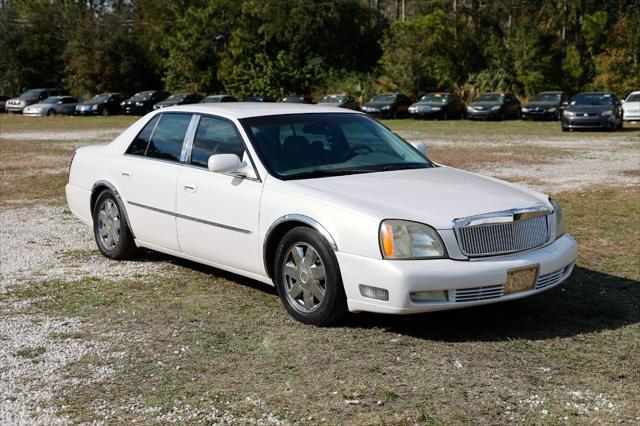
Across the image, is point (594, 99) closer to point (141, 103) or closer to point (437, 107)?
point (437, 107)

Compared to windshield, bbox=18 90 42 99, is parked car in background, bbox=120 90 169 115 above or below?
below

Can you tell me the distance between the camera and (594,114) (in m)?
29.3

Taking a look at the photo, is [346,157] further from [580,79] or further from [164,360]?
[580,79]

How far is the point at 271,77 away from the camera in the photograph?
189 feet

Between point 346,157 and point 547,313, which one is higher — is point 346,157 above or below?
above

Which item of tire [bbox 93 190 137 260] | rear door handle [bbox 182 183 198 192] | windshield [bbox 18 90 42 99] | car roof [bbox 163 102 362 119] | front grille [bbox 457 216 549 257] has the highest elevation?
car roof [bbox 163 102 362 119]

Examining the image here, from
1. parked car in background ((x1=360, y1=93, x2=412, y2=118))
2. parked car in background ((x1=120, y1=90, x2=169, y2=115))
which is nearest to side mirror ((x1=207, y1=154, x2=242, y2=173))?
parked car in background ((x1=360, y1=93, x2=412, y2=118))

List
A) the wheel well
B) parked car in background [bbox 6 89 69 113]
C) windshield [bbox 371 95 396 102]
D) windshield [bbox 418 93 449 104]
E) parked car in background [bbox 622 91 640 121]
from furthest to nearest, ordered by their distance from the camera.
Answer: parked car in background [bbox 6 89 69 113] → windshield [bbox 371 95 396 102] → windshield [bbox 418 93 449 104] → parked car in background [bbox 622 91 640 121] → the wheel well

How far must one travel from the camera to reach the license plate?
567 centimetres

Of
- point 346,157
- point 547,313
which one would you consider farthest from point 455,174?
point 547,313

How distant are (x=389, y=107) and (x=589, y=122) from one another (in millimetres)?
15430

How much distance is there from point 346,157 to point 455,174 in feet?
2.80

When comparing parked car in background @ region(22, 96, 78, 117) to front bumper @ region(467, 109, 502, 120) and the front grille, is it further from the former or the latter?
the front grille

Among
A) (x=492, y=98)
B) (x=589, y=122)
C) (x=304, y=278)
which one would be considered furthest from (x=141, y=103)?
(x=304, y=278)
